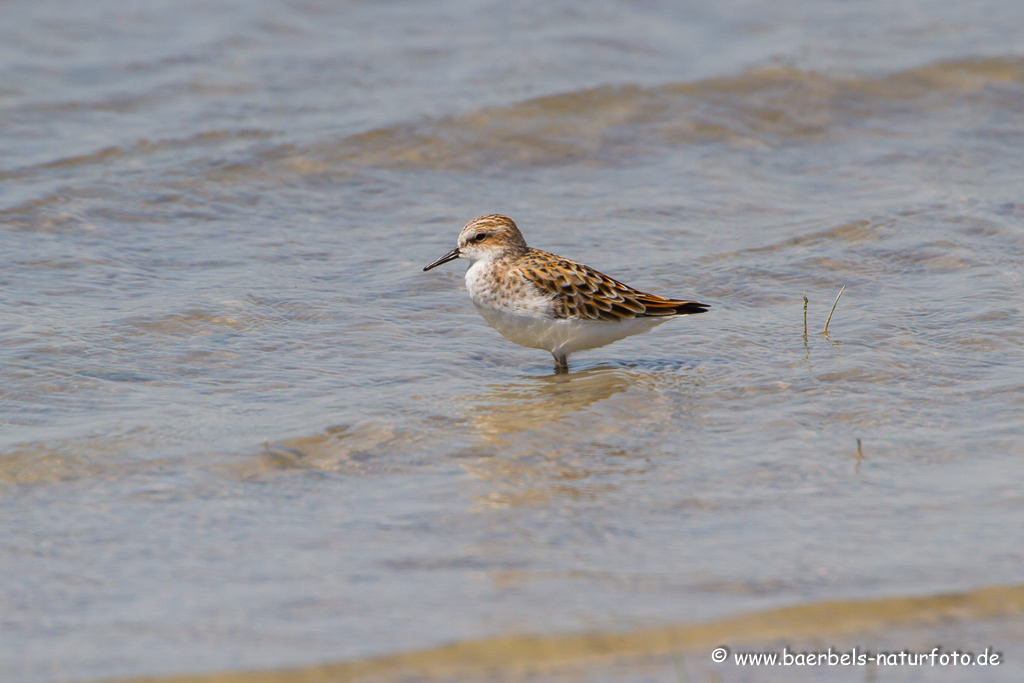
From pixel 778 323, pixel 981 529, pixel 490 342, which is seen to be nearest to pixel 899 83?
pixel 778 323

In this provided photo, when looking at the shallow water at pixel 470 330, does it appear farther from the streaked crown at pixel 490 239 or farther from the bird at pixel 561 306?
the streaked crown at pixel 490 239

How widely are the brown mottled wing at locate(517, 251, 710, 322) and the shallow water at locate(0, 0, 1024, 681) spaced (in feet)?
1.29

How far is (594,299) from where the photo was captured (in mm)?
7324

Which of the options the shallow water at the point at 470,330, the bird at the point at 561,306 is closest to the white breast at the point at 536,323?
the bird at the point at 561,306

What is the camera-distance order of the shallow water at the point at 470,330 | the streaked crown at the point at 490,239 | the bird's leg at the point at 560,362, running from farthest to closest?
1. the streaked crown at the point at 490,239
2. the bird's leg at the point at 560,362
3. the shallow water at the point at 470,330

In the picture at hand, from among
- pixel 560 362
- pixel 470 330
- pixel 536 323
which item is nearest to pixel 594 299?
pixel 536 323

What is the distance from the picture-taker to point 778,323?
26.7 feet

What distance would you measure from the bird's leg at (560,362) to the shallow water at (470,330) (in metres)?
0.19

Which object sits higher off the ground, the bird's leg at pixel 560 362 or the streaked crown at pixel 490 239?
the streaked crown at pixel 490 239

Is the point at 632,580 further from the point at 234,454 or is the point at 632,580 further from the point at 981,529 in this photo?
the point at 234,454

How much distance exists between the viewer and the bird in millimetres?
7281

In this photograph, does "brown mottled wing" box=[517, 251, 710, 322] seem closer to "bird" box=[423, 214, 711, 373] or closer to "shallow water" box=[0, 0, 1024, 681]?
"bird" box=[423, 214, 711, 373]

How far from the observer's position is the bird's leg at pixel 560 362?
24.6ft

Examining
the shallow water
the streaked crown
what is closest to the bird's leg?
the shallow water
